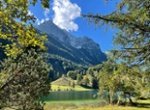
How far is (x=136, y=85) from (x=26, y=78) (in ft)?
22.1

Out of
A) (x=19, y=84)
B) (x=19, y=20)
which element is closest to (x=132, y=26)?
(x=19, y=84)

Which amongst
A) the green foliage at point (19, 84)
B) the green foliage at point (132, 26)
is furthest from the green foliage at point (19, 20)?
the green foliage at point (132, 26)

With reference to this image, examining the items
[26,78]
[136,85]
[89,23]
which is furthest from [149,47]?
[26,78]

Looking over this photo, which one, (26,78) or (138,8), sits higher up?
(138,8)

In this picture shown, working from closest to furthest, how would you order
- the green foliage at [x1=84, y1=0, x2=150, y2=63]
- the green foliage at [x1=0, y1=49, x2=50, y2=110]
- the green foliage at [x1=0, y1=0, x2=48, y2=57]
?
the green foliage at [x1=0, y1=0, x2=48, y2=57] < the green foliage at [x1=0, y1=49, x2=50, y2=110] < the green foliage at [x1=84, y1=0, x2=150, y2=63]

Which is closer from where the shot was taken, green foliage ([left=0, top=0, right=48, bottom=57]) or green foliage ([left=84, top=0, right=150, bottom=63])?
green foliage ([left=0, top=0, right=48, bottom=57])

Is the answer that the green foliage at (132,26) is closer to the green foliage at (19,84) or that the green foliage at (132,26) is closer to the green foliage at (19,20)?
the green foliage at (19,84)

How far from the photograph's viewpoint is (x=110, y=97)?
3479 inches

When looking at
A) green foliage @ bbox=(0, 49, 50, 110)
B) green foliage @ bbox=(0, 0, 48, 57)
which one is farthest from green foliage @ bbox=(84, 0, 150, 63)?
green foliage @ bbox=(0, 0, 48, 57)

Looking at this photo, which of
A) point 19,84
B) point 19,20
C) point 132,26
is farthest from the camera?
point 132,26

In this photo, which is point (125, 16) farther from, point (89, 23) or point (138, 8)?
point (89, 23)

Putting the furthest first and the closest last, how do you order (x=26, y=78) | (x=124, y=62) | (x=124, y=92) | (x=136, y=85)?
(x=124, y=92) → (x=136, y=85) → (x=124, y=62) → (x=26, y=78)

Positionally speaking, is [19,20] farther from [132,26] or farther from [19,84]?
[132,26]

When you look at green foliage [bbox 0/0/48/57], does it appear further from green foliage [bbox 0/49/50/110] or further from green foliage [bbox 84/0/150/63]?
green foliage [bbox 84/0/150/63]
